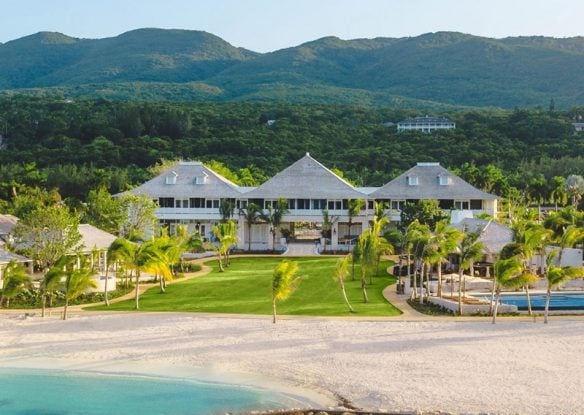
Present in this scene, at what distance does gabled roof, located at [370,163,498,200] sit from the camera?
5631 cm

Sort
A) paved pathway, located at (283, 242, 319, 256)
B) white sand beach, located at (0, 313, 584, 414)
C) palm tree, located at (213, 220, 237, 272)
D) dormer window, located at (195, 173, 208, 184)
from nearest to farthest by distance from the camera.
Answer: white sand beach, located at (0, 313, 584, 414), palm tree, located at (213, 220, 237, 272), paved pathway, located at (283, 242, 319, 256), dormer window, located at (195, 173, 208, 184)

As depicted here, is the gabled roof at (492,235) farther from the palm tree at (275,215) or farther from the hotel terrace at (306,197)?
the palm tree at (275,215)

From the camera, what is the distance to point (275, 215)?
54.6 m

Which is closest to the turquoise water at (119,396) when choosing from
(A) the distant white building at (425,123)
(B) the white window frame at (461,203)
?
(B) the white window frame at (461,203)

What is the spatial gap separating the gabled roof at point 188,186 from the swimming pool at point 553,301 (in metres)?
25.2

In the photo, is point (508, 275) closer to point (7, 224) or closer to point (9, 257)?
point (9, 257)

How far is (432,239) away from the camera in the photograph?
34.8 meters

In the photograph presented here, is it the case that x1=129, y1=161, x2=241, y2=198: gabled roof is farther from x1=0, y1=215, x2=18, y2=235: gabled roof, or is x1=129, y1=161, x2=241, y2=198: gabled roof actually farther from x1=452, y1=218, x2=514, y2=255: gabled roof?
x1=452, y1=218, x2=514, y2=255: gabled roof

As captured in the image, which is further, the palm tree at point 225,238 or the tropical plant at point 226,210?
the tropical plant at point 226,210

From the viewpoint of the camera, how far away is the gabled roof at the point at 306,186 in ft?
185

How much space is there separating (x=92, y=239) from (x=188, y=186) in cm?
1772

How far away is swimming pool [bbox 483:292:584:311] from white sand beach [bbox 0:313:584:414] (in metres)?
2.57

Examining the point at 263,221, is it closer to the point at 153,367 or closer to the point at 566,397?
the point at 153,367

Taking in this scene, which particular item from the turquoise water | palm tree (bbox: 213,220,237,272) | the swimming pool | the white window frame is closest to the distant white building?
the white window frame
